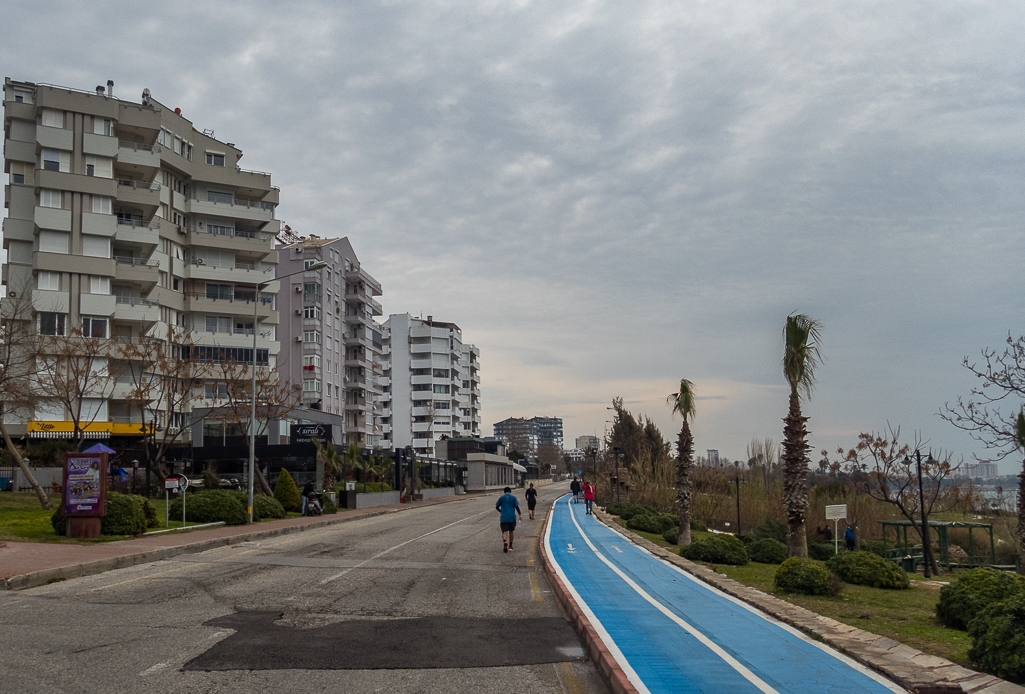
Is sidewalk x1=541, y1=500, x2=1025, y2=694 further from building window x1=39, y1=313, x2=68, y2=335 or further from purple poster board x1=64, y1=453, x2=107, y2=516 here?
building window x1=39, y1=313, x2=68, y2=335

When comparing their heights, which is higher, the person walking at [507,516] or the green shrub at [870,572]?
the person walking at [507,516]

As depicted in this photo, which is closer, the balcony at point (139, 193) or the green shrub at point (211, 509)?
the green shrub at point (211, 509)

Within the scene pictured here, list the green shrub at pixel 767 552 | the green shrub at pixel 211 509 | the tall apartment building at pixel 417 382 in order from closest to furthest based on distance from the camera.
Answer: the green shrub at pixel 767 552 → the green shrub at pixel 211 509 → the tall apartment building at pixel 417 382

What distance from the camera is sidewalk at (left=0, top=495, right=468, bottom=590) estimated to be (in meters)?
14.1

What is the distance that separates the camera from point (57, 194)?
56.0 meters

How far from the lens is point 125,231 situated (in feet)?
194

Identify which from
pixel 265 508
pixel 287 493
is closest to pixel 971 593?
pixel 265 508

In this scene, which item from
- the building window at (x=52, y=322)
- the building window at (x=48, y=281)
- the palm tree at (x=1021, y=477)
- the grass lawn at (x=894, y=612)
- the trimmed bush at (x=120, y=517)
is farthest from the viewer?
the building window at (x=48, y=281)

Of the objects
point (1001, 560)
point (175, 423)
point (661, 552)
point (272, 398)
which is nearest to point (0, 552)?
point (661, 552)

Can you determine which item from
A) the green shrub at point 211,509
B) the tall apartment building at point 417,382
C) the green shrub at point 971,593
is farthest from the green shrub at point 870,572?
the tall apartment building at point 417,382

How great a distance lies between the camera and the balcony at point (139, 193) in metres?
59.4

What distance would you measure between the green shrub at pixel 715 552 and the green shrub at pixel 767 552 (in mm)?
2258

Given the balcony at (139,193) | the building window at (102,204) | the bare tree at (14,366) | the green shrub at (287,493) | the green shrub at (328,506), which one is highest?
the balcony at (139,193)

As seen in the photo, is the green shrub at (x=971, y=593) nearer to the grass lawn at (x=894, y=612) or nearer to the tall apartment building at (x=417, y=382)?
the grass lawn at (x=894, y=612)
